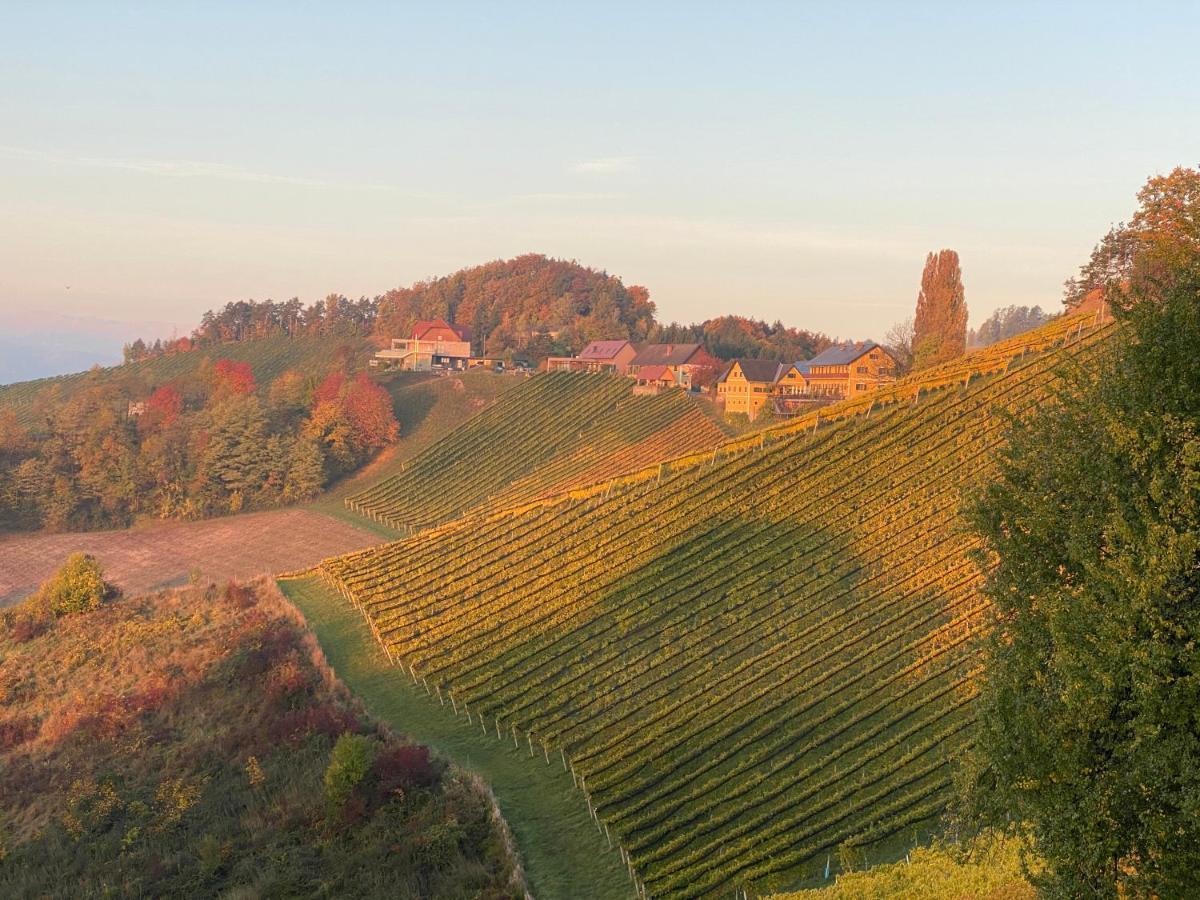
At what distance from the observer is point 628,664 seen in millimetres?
35750

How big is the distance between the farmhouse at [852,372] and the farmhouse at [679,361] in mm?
13809

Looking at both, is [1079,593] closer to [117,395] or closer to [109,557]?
[109,557]

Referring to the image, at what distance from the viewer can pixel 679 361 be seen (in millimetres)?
98562

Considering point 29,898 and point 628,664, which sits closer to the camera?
point 29,898

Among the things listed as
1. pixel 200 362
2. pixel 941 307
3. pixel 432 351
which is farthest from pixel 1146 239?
pixel 200 362

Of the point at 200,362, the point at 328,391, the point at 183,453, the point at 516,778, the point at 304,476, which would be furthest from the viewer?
the point at 200,362

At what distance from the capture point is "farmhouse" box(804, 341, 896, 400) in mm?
82375

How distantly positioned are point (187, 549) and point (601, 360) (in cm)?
5640

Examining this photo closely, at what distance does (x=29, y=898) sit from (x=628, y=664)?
21.2 metres

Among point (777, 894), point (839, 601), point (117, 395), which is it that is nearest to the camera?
point (777, 894)

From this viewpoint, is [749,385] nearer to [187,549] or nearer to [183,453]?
[187,549]

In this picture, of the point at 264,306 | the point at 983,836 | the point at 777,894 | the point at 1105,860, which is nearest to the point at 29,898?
the point at 777,894

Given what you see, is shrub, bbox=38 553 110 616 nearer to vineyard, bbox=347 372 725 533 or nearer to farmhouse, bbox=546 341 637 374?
vineyard, bbox=347 372 725 533

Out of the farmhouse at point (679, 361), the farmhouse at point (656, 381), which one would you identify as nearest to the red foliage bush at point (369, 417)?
the farmhouse at point (656, 381)
